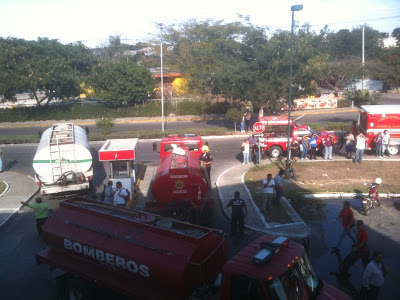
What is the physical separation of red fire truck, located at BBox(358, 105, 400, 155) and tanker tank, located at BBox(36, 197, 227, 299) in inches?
654

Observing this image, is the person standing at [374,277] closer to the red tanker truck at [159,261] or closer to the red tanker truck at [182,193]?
the red tanker truck at [159,261]

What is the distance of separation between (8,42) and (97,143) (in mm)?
21228

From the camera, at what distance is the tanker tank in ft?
22.1

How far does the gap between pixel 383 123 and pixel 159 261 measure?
18311mm

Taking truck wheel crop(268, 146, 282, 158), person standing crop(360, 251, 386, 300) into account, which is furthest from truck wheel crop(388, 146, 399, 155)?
person standing crop(360, 251, 386, 300)

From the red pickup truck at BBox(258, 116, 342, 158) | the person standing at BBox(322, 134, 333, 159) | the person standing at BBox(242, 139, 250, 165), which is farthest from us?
the red pickup truck at BBox(258, 116, 342, 158)

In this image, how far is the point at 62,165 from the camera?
52.2ft

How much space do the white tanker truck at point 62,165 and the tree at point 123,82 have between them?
1066 inches

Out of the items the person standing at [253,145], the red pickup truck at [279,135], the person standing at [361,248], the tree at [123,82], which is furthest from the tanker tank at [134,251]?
the tree at [123,82]

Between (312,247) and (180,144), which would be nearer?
(312,247)

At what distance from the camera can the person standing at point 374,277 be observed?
7.62m

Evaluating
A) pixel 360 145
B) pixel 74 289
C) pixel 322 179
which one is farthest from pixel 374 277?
pixel 360 145

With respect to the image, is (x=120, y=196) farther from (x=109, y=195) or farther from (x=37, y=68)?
(x=37, y=68)

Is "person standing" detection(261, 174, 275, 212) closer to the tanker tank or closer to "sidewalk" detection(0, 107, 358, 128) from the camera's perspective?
the tanker tank
